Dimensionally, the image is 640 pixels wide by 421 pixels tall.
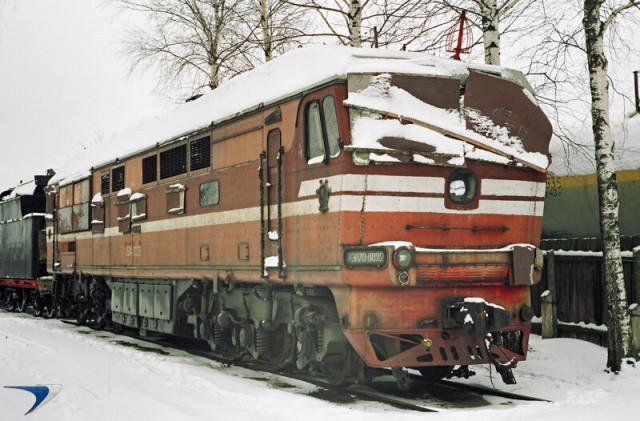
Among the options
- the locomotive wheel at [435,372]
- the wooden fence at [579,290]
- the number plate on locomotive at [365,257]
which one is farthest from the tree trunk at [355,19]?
the number plate on locomotive at [365,257]

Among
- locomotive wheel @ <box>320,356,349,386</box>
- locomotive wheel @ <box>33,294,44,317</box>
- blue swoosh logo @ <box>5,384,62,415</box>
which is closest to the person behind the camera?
blue swoosh logo @ <box>5,384,62,415</box>

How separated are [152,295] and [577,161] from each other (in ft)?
30.1

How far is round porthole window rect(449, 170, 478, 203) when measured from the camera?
864 centimetres

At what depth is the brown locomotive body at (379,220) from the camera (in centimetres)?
825

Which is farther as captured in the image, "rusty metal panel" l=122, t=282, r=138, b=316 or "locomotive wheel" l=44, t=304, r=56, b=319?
"locomotive wheel" l=44, t=304, r=56, b=319

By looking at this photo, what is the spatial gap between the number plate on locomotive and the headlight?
0.12m

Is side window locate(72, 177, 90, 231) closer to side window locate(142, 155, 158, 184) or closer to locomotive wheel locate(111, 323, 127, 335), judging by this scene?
locomotive wheel locate(111, 323, 127, 335)

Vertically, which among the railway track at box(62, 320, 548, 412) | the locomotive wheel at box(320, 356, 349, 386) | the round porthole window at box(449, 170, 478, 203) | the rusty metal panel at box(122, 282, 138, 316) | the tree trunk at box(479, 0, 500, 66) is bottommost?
the railway track at box(62, 320, 548, 412)

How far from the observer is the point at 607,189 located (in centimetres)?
1002

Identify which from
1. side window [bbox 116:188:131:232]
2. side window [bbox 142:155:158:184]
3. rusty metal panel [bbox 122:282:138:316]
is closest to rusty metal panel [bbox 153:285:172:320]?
rusty metal panel [bbox 122:282:138:316]

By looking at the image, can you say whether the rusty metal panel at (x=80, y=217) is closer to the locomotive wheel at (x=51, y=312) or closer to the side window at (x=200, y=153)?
the locomotive wheel at (x=51, y=312)

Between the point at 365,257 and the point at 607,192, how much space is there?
375 centimetres

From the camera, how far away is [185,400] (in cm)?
820

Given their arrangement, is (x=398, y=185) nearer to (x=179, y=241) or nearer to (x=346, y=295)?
(x=346, y=295)
